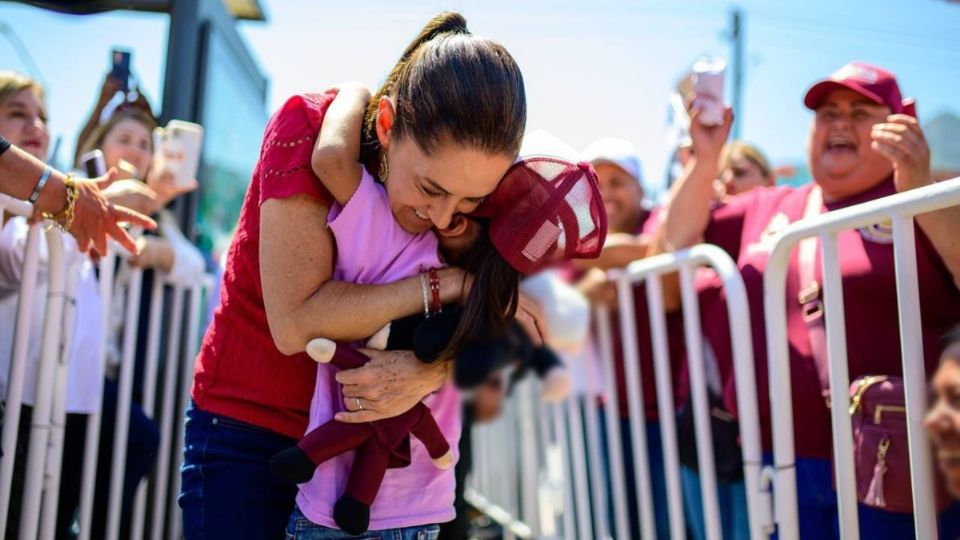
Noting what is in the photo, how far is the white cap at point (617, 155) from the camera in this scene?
3.44m

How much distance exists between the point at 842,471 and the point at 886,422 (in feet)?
0.49

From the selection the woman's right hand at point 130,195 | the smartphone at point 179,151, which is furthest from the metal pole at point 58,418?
the smartphone at point 179,151

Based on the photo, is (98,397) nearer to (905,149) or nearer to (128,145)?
(128,145)

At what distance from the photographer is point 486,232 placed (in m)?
1.62

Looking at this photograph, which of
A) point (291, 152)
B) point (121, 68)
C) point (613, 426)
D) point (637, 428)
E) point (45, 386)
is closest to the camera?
point (291, 152)

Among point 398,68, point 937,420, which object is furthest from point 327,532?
point 937,420

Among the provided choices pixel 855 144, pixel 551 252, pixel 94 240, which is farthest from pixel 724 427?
pixel 94 240

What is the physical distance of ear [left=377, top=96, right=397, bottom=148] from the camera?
4.91 ft

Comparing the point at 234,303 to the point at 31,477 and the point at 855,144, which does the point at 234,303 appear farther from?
the point at 855,144

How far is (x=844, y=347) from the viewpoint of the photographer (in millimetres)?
1888

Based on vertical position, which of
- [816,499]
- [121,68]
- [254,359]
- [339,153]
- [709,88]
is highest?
[121,68]

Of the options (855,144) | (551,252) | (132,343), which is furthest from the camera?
(132,343)

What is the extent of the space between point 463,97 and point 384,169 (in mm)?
242

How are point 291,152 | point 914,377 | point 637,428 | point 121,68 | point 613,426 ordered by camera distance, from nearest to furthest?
point 291,152 → point 914,377 → point 637,428 → point 613,426 → point 121,68
